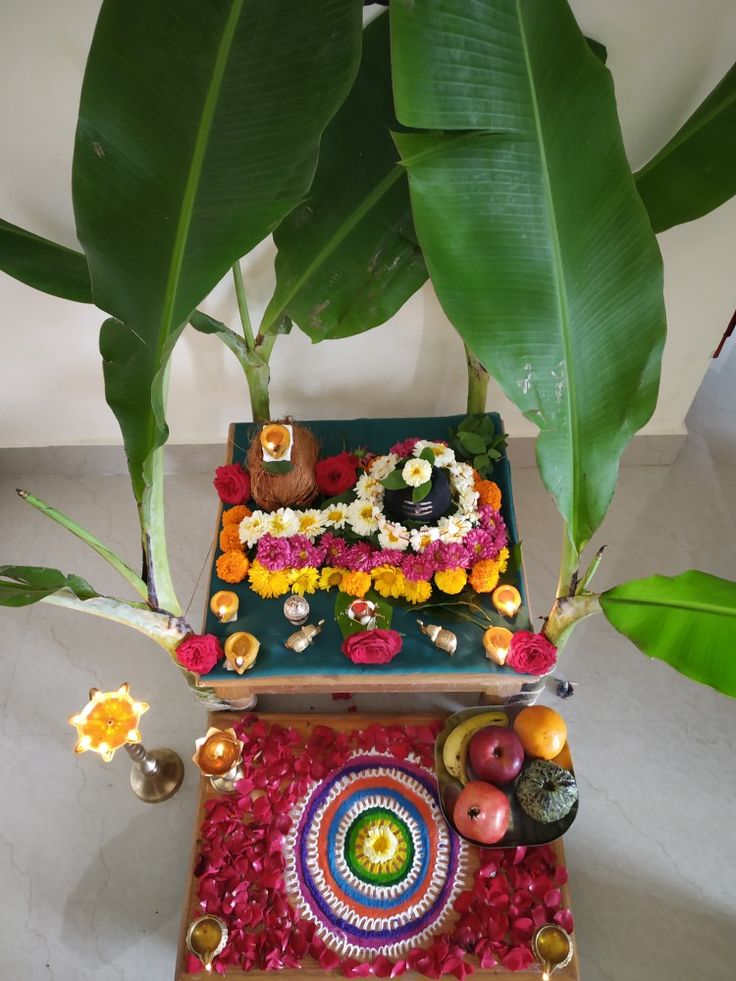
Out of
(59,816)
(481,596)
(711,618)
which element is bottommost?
(59,816)

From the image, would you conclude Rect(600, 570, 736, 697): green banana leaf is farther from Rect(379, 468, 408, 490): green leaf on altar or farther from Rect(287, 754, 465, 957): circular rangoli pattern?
Rect(287, 754, 465, 957): circular rangoli pattern

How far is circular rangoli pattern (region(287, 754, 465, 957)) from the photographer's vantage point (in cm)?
117

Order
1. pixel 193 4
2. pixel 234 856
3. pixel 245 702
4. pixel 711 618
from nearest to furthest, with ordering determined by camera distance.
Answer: pixel 193 4 → pixel 711 618 → pixel 234 856 → pixel 245 702

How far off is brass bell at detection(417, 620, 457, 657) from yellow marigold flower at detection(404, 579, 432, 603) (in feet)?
0.19

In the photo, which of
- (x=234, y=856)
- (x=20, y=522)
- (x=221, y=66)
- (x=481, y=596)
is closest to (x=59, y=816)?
(x=234, y=856)

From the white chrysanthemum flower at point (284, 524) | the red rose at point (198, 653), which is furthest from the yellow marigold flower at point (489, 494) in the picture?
the red rose at point (198, 653)

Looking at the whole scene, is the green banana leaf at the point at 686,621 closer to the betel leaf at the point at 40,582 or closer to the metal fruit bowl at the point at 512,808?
the metal fruit bowl at the point at 512,808

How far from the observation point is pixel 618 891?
1304mm

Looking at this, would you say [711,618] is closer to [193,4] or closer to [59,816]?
[193,4]

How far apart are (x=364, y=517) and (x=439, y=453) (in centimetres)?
19

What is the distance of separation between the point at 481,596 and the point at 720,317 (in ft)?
2.76

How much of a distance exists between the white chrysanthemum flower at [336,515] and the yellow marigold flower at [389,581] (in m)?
0.12

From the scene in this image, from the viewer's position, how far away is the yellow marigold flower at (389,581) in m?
1.28

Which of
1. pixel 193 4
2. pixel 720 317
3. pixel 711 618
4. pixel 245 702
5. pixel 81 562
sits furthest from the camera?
pixel 81 562
